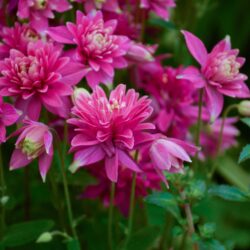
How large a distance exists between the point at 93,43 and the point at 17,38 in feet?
0.42

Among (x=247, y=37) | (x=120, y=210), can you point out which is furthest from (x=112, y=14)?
(x=247, y=37)

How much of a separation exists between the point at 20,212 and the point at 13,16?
0.40m

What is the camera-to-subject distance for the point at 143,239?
100 centimetres

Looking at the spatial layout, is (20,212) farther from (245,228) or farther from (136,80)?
(245,228)

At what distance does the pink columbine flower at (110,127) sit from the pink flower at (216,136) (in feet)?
1.55

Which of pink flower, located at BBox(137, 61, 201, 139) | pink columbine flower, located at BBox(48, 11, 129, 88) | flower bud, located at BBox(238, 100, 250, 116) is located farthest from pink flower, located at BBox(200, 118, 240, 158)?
pink columbine flower, located at BBox(48, 11, 129, 88)

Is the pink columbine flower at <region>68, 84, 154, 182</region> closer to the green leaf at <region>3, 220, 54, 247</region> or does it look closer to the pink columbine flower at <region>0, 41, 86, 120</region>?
the pink columbine flower at <region>0, 41, 86, 120</region>

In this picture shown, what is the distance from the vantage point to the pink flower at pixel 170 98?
1.13 metres

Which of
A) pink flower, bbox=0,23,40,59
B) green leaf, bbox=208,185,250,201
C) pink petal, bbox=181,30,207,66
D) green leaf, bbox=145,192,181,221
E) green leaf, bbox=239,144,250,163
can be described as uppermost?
pink petal, bbox=181,30,207,66

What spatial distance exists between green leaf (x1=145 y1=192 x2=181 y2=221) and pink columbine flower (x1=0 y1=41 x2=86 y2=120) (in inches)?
7.0

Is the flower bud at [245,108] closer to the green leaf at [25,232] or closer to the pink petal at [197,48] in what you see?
the pink petal at [197,48]

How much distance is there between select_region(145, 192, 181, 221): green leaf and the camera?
0.89 m

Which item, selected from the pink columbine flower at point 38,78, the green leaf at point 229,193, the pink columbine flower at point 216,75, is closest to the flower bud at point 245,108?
the pink columbine flower at point 216,75

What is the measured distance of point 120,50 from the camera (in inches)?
37.3
